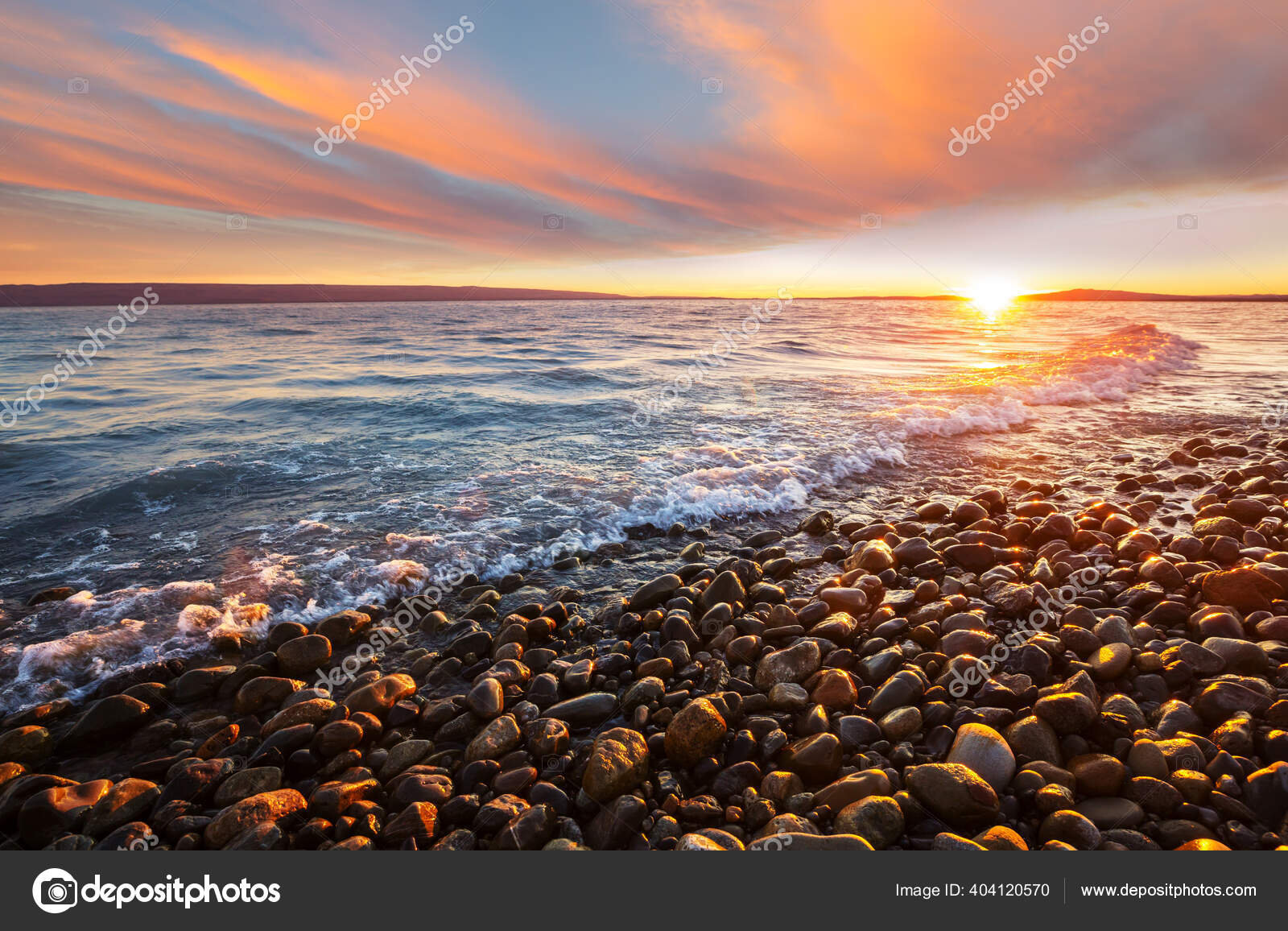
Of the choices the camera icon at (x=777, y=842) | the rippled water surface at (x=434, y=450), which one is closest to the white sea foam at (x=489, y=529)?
the rippled water surface at (x=434, y=450)

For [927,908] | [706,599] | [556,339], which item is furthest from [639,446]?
[556,339]

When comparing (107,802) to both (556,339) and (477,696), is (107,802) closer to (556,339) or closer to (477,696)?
(477,696)

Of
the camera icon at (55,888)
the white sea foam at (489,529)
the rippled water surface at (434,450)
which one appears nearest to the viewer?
the camera icon at (55,888)

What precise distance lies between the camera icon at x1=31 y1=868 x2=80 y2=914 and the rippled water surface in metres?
2.48

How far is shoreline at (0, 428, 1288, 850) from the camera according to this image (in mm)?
2785

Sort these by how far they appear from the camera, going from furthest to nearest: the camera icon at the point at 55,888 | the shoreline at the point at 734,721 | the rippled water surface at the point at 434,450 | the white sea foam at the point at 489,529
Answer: the rippled water surface at the point at 434,450
the white sea foam at the point at 489,529
the shoreline at the point at 734,721
the camera icon at the point at 55,888

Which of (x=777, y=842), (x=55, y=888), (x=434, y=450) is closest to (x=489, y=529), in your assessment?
(x=434, y=450)

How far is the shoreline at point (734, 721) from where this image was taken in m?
2.79

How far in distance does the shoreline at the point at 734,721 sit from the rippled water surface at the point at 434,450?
3.72 feet

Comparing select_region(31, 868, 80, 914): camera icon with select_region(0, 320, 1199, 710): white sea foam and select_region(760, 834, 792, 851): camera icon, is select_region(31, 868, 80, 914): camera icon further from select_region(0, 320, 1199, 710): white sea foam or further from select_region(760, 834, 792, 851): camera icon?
select_region(760, 834, 792, 851): camera icon

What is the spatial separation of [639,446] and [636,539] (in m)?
3.90

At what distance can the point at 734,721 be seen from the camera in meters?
3.56

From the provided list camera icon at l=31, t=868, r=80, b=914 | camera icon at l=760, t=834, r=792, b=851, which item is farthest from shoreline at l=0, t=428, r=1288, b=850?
camera icon at l=31, t=868, r=80, b=914

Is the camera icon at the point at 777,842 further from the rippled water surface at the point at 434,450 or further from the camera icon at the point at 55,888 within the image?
the rippled water surface at the point at 434,450
